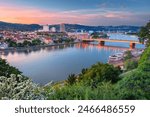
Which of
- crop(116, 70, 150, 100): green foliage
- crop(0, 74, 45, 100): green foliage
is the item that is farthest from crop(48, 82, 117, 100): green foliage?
crop(116, 70, 150, 100): green foliage

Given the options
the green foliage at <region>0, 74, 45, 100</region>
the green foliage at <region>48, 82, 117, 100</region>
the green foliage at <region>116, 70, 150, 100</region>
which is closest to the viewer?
the green foliage at <region>0, 74, 45, 100</region>

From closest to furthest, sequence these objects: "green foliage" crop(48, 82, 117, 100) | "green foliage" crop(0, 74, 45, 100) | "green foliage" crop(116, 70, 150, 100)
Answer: "green foliage" crop(0, 74, 45, 100) < "green foliage" crop(48, 82, 117, 100) < "green foliage" crop(116, 70, 150, 100)

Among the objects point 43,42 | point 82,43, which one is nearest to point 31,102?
point 43,42

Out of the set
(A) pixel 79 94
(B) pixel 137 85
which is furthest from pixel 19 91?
(B) pixel 137 85

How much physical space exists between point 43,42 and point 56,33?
8740 mm

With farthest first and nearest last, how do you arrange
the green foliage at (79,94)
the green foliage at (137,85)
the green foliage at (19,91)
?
the green foliage at (137,85), the green foliage at (79,94), the green foliage at (19,91)

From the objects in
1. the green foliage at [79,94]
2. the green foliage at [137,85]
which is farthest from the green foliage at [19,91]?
the green foliage at [137,85]

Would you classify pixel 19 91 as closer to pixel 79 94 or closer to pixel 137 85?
pixel 79 94

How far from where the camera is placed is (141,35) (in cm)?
1345

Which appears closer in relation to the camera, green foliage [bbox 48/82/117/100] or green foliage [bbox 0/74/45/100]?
green foliage [bbox 0/74/45/100]

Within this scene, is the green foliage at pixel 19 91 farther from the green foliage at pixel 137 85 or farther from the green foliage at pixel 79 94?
the green foliage at pixel 137 85

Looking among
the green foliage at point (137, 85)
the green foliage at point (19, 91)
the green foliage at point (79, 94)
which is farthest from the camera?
the green foliage at point (137, 85)

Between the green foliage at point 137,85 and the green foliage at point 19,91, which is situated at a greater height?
the green foliage at point 19,91

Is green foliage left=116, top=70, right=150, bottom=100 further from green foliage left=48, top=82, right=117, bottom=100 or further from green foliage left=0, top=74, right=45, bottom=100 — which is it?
green foliage left=0, top=74, right=45, bottom=100
